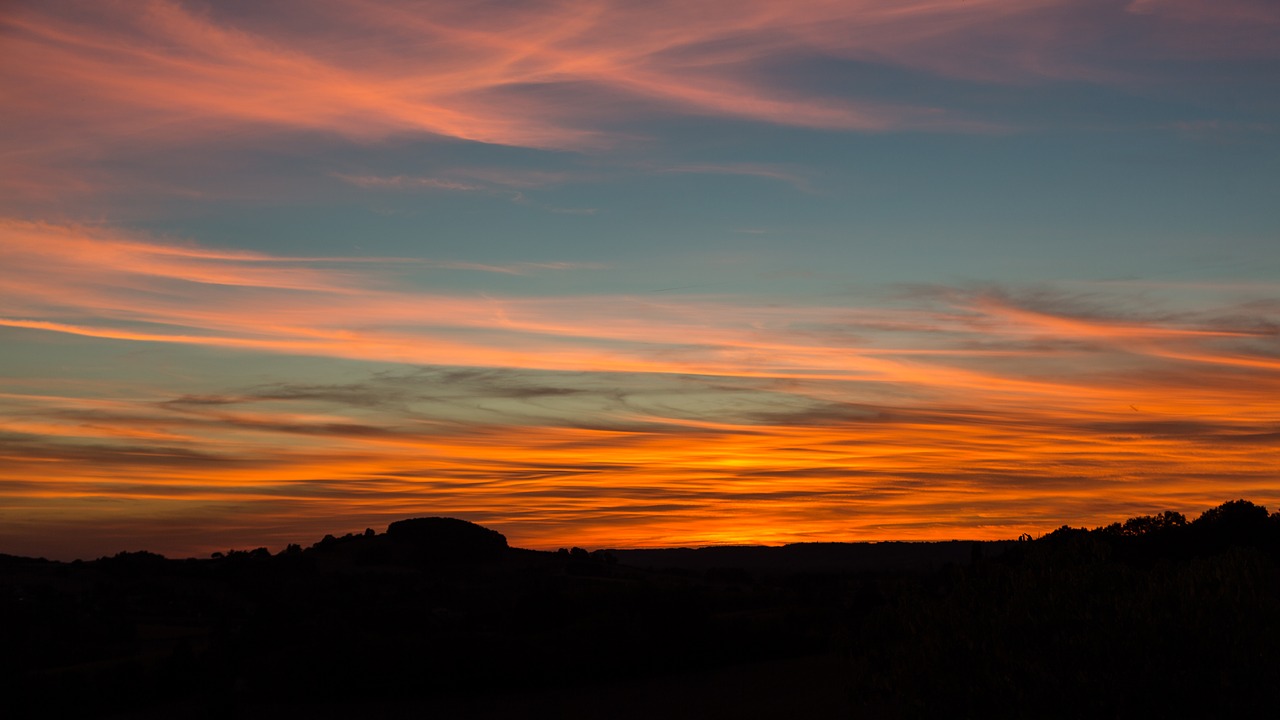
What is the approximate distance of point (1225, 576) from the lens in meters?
16.2

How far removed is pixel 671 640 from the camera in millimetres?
36250

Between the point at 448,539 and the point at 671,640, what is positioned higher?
the point at 448,539

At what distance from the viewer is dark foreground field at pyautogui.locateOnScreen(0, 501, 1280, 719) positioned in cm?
1609

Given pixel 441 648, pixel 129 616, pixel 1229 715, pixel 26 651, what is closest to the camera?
pixel 1229 715

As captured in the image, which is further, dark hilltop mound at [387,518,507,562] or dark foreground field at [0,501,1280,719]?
dark hilltop mound at [387,518,507,562]

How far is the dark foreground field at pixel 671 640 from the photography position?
52.8 ft

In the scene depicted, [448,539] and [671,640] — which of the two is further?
[448,539]

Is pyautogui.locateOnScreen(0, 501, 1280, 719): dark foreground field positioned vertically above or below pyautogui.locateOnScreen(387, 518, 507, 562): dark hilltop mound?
below

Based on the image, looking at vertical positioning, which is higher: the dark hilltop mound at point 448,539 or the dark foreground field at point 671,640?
the dark hilltop mound at point 448,539

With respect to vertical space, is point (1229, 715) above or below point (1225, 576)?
below

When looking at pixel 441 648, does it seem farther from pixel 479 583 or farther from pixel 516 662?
pixel 479 583

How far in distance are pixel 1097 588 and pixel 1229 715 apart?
275 centimetres

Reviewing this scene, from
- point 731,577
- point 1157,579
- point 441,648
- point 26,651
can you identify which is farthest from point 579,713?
point 731,577

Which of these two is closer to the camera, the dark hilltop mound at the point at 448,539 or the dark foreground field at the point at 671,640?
the dark foreground field at the point at 671,640
